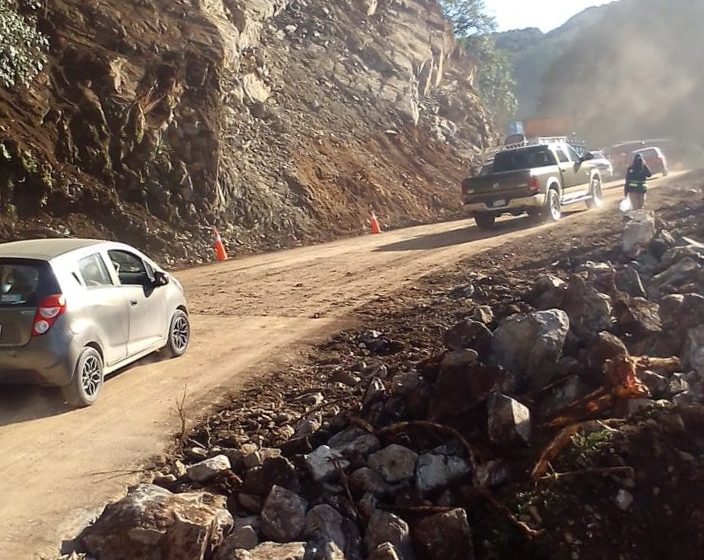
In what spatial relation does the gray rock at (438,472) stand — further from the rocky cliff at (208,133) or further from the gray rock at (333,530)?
the rocky cliff at (208,133)

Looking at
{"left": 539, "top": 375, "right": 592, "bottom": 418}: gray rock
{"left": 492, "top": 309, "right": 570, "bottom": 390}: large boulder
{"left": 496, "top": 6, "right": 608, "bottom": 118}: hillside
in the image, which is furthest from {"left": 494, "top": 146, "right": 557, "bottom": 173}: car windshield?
{"left": 496, "top": 6, "right": 608, "bottom": 118}: hillside

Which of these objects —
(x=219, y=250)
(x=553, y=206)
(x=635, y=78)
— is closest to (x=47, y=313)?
(x=219, y=250)

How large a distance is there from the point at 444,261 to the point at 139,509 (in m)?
10.3

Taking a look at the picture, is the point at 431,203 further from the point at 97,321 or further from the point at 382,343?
the point at 97,321

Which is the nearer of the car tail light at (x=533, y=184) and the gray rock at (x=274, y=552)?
the gray rock at (x=274, y=552)

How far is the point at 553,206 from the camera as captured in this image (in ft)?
60.5

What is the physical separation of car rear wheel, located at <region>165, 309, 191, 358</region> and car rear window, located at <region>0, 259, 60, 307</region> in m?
2.17

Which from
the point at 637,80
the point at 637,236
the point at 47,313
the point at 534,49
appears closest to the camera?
the point at 47,313

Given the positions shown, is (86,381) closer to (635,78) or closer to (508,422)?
(508,422)

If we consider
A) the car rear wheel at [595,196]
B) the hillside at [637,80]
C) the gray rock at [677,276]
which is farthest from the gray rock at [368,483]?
the hillside at [637,80]

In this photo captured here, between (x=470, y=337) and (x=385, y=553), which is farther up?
(x=470, y=337)

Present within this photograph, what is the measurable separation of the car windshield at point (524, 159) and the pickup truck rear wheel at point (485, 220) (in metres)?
1.67

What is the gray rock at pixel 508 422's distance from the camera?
554cm

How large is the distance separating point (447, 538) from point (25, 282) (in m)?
4.68
